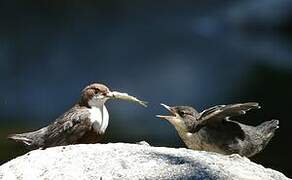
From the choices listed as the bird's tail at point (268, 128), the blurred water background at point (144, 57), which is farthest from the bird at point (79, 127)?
the blurred water background at point (144, 57)

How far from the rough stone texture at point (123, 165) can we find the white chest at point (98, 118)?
0.74 m

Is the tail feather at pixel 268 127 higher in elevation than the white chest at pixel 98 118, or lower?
lower

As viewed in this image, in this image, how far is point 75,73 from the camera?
15.0 metres

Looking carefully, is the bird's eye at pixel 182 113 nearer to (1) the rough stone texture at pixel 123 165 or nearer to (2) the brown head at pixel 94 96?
(2) the brown head at pixel 94 96

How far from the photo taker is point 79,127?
6.40 meters

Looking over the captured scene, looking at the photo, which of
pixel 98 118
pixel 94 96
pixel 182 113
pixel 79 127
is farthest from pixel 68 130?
pixel 182 113

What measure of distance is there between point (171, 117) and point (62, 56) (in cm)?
909

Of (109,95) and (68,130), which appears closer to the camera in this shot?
(68,130)


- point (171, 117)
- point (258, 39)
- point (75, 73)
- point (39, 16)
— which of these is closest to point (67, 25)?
point (39, 16)

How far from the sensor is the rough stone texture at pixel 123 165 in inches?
208

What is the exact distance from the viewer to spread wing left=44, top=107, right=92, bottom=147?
21.0 ft

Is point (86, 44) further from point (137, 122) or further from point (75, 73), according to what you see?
point (137, 122)

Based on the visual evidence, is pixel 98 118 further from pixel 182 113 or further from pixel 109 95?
pixel 182 113

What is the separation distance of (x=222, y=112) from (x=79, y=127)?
0.97 meters
